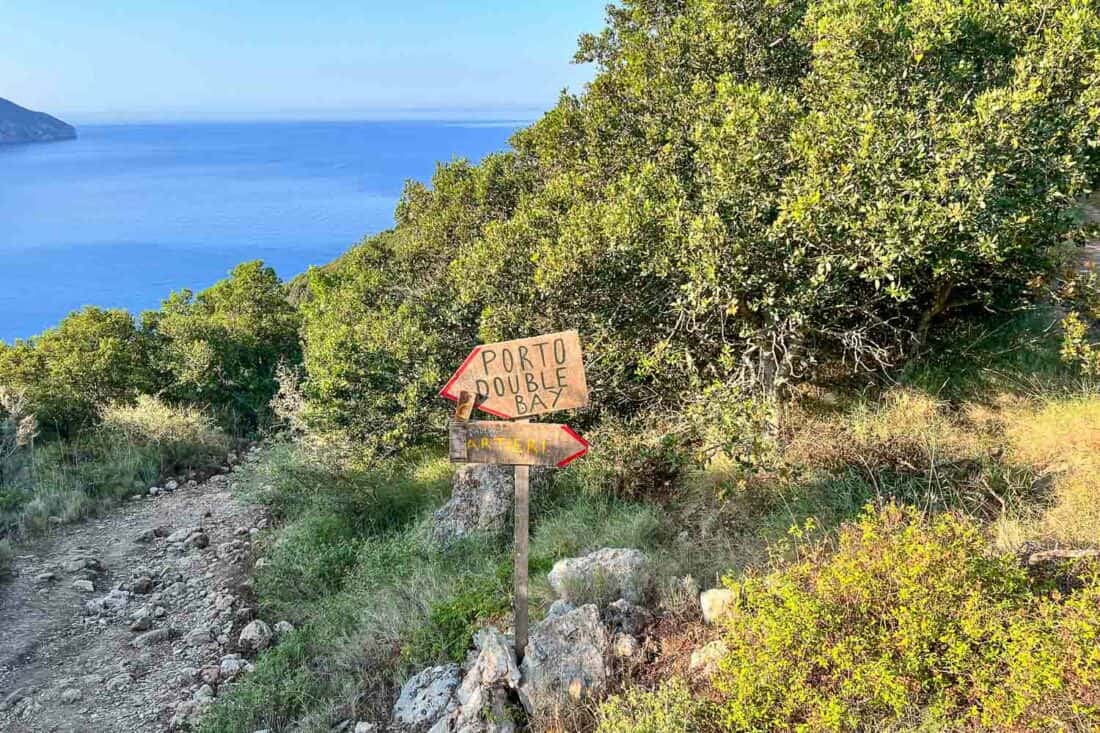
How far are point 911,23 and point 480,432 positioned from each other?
4.34 m

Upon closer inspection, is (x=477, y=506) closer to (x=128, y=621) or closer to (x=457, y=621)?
(x=457, y=621)

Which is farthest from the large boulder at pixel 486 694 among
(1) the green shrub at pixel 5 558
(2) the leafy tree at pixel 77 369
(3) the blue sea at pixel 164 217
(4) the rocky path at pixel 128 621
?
(2) the leafy tree at pixel 77 369

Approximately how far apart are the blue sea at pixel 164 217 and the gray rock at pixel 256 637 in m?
6.89

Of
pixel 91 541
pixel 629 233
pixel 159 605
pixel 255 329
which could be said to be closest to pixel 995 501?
pixel 629 233

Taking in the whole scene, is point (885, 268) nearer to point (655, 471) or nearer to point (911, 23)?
point (911, 23)

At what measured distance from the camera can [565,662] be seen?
349 centimetres

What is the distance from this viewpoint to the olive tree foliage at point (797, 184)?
443cm

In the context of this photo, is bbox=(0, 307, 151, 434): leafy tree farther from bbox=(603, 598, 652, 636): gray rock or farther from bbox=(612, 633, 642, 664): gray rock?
bbox=(612, 633, 642, 664): gray rock

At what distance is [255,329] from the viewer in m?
15.4

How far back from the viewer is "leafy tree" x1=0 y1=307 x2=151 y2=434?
11812 millimetres

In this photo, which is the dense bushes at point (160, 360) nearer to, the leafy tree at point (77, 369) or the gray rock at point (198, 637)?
the leafy tree at point (77, 369)

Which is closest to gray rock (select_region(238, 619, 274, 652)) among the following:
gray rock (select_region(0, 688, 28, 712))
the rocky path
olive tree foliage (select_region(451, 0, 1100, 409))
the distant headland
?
the rocky path

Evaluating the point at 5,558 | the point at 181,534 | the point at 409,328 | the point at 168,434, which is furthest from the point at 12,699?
the point at 168,434

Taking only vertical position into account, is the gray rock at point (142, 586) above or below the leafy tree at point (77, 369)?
below
